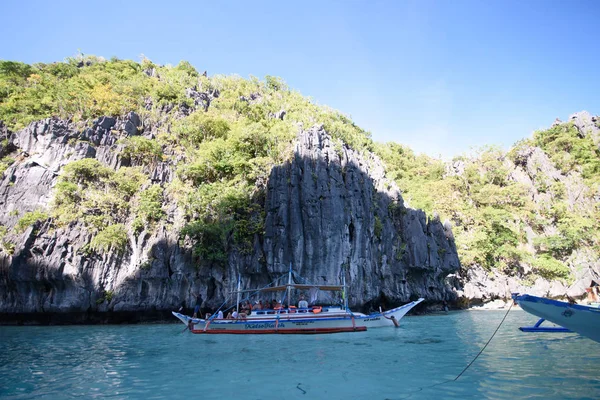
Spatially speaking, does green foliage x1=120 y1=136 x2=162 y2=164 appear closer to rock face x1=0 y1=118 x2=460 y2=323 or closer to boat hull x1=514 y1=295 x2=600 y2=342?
rock face x1=0 y1=118 x2=460 y2=323

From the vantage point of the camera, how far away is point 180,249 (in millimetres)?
26266

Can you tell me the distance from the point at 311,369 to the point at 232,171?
2392 centimetres

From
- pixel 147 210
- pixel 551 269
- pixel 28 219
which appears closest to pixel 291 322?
pixel 147 210

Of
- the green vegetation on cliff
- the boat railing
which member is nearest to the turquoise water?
the boat railing

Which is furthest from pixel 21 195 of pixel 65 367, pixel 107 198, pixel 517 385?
pixel 517 385

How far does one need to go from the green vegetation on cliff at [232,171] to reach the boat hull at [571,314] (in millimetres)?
20828

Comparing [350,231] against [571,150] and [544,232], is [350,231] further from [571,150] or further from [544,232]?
[571,150]

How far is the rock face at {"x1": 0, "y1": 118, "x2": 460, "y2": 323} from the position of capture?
82.5ft

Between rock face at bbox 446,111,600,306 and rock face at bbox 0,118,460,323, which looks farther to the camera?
rock face at bbox 446,111,600,306

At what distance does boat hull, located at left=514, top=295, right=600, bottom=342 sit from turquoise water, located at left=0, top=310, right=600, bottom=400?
1063 millimetres

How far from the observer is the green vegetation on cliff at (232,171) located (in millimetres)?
27859

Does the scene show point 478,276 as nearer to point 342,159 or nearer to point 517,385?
point 342,159

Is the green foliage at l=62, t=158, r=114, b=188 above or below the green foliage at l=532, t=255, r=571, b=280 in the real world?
above

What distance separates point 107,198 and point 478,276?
129ft
